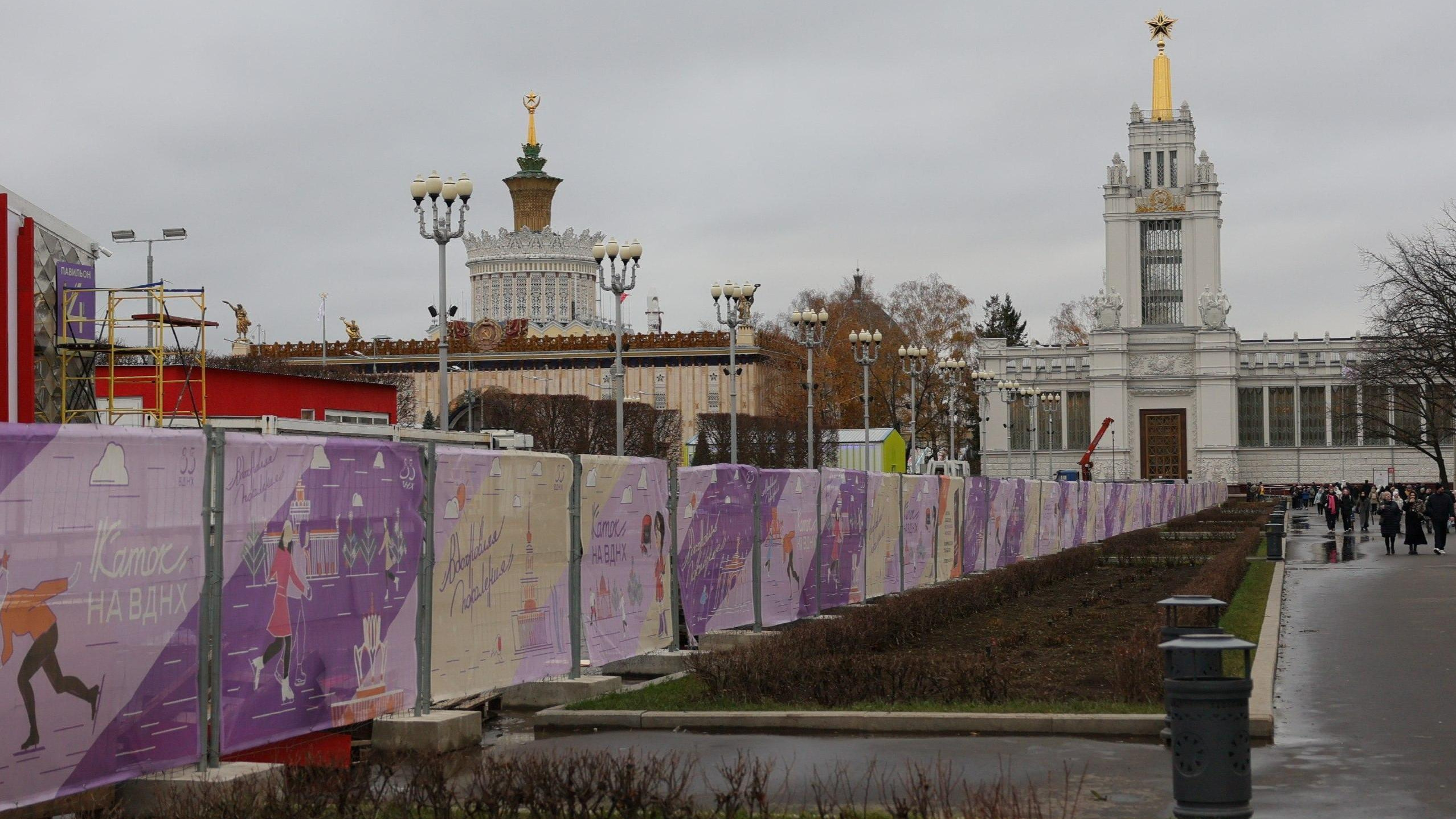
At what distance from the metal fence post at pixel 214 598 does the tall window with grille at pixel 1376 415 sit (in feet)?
238

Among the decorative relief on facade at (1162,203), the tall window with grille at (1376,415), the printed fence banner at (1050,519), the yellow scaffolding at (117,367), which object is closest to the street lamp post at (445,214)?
the yellow scaffolding at (117,367)

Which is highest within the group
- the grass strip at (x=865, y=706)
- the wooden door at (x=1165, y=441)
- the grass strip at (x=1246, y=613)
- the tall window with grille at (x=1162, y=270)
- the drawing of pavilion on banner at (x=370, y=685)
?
the tall window with grille at (x=1162, y=270)

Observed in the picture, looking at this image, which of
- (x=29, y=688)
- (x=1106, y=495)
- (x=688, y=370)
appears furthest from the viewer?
(x=688, y=370)

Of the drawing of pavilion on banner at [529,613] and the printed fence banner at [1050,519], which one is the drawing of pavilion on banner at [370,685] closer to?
the drawing of pavilion on banner at [529,613]

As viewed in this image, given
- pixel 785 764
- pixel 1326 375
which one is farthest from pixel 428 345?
pixel 785 764

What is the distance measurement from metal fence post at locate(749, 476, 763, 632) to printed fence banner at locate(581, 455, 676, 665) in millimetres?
2179

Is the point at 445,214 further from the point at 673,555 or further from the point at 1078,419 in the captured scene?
the point at 1078,419

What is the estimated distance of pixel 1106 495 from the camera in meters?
51.5

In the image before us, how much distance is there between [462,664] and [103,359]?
17414 millimetres

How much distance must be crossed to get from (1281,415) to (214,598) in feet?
376

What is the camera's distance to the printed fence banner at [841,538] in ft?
70.0

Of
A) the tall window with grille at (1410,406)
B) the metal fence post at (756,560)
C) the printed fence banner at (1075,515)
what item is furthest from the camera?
the tall window with grille at (1410,406)

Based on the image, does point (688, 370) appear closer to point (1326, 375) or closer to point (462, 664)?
point (1326, 375)

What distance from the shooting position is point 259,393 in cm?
3253
